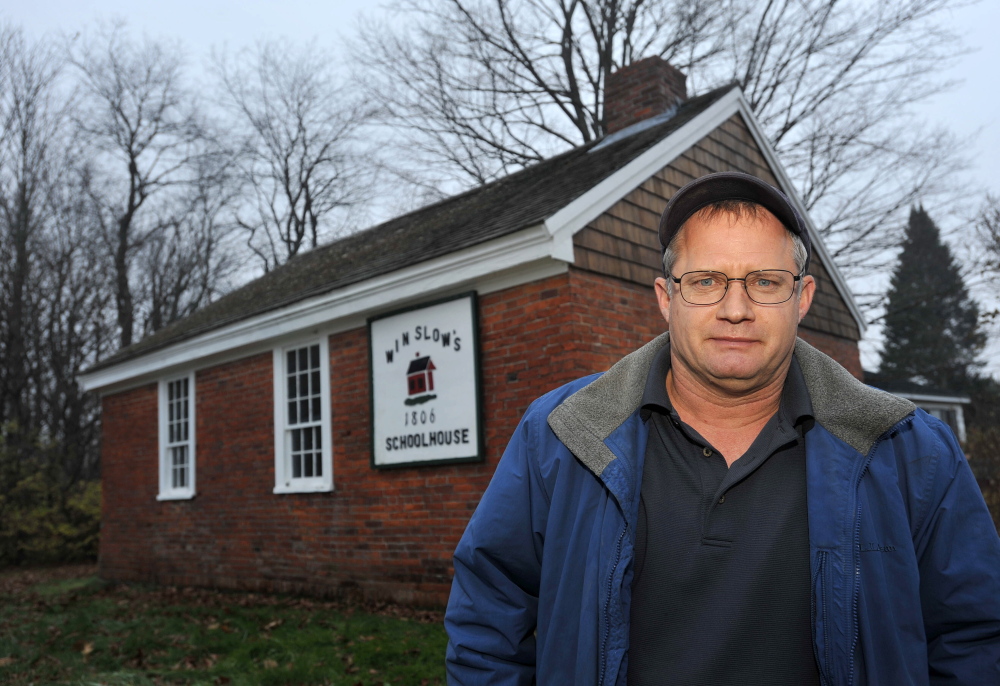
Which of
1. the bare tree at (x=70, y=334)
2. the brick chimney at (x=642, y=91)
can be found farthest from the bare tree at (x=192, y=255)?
the brick chimney at (x=642, y=91)

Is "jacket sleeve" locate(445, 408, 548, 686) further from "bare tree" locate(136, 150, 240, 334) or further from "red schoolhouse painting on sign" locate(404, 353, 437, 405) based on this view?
"bare tree" locate(136, 150, 240, 334)

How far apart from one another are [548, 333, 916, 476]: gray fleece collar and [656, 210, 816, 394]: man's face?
12 cm

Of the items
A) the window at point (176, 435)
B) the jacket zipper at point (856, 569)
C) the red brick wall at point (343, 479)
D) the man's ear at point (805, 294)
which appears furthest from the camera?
the window at point (176, 435)

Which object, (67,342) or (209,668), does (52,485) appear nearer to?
(67,342)

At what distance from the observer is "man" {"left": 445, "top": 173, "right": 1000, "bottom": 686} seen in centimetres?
167

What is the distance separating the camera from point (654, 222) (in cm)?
873

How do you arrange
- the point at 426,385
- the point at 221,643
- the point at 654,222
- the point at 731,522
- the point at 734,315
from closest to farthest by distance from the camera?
the point at 731,522 → the point at 734,315 → the point at 221,643 → the point at 426,385 → the point at 654,222

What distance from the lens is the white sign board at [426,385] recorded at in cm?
759

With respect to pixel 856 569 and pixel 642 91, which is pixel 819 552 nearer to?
pixel 856 569

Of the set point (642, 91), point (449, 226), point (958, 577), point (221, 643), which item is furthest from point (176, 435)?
point (958, 577)

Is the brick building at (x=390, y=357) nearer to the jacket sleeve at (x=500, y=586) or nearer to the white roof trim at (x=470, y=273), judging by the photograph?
the white roof trim at (x=470, y=273)

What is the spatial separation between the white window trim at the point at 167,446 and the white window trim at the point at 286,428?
2.11m

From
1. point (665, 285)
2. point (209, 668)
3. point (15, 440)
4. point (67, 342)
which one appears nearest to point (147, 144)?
point (67, 342)

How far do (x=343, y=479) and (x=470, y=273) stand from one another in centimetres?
298
